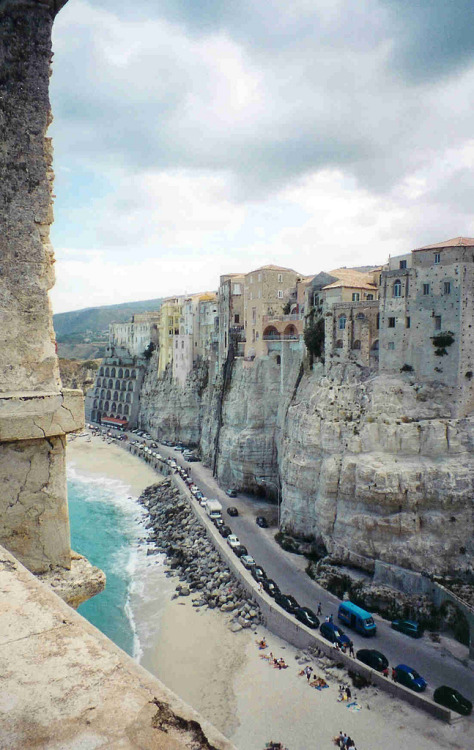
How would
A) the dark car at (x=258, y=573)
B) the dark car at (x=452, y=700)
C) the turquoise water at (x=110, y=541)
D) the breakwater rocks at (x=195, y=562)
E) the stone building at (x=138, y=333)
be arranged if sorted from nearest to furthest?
the dark car at (x=452, y=700) < the turquoise water at (x=110, y=541) < the breakwater rocks at (x=195, y=562) < the dark car at (x=258, y=573) < the stone building at (x=138, y=333)

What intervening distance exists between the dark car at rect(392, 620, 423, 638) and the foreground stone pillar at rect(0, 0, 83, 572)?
22525 mm

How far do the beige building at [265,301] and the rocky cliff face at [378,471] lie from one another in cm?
785

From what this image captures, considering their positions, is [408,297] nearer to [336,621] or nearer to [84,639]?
[336,621]

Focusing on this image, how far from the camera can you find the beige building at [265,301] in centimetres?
4391

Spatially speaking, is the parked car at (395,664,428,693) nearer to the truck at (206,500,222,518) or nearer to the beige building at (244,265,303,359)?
Answer: the truck at (206,500,222,518)

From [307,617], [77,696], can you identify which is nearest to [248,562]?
[307,617]

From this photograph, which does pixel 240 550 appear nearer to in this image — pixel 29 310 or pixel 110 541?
pixel 110 541

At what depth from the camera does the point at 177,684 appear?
21.1 m

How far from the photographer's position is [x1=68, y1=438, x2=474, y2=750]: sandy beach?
17.7 meters

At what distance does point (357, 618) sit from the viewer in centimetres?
2334

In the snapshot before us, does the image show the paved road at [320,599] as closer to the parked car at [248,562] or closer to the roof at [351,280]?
the parked car at [248,562]

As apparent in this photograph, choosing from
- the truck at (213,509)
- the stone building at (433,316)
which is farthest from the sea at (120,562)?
the stone building at (433,316)

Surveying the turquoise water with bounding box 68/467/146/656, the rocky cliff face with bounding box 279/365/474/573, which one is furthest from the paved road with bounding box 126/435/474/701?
the turquoise water with bounding box 68/467/146/656

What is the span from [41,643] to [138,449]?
61828 mm
